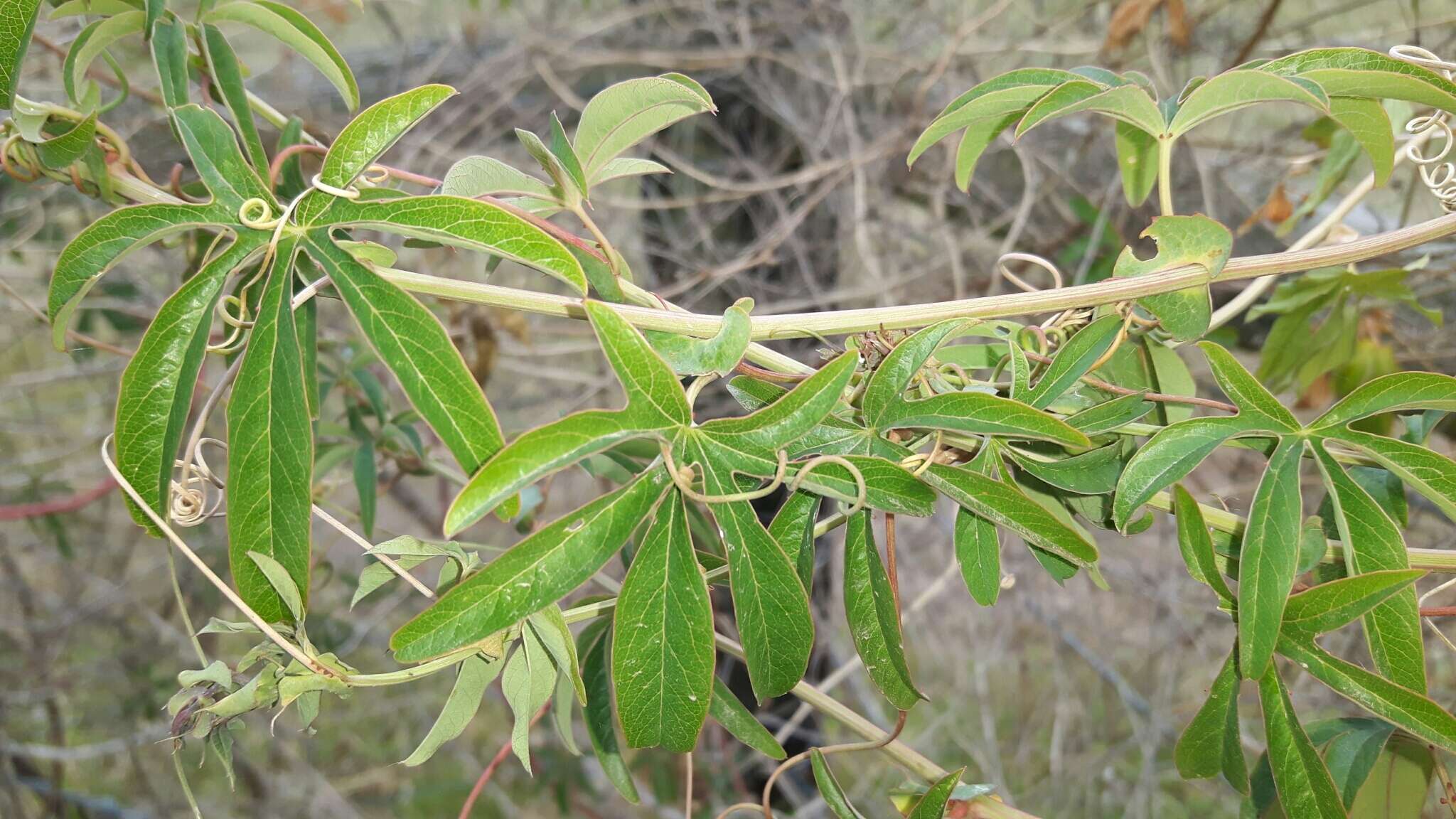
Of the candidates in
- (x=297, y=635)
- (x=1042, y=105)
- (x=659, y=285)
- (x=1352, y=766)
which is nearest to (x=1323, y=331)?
(x=1352, y=766)

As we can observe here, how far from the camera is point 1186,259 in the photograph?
0.47 metres

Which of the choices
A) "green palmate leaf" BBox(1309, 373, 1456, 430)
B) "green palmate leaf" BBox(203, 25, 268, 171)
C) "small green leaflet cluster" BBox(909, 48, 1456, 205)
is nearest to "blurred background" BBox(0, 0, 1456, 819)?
"green palmate leaf" BBox(203, 25, 268, 171)

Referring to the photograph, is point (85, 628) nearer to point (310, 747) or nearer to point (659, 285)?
point (310, 747)

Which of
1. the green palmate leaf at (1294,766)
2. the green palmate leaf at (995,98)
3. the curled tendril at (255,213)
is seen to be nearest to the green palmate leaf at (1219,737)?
the green palmate leaf at (1294,766)

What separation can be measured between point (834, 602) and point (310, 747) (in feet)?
4.43

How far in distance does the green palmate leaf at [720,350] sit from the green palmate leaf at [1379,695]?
1.09ft

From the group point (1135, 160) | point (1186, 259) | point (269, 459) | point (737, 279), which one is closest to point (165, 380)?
point (269, 459)

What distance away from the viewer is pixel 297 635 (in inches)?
17.3

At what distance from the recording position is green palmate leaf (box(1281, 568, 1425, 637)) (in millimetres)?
425

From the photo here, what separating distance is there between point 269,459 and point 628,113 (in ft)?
0.87

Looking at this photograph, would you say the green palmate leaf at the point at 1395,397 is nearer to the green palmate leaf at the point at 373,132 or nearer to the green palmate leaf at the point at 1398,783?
the green palmate leaf at the point at 1398,783

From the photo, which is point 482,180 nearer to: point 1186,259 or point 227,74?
point 227,74

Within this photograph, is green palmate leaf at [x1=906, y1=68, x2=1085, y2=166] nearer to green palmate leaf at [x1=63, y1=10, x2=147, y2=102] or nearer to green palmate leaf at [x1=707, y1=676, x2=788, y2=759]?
green palmate leaf at [x1=707, y1=676, x2=788, y2=759]

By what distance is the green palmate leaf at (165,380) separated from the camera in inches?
16.2
